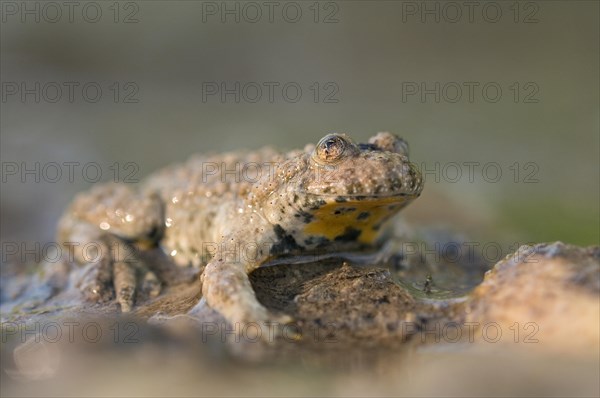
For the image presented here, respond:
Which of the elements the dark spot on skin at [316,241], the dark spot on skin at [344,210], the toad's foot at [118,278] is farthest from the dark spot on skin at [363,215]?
the toad's foot at [118,278]

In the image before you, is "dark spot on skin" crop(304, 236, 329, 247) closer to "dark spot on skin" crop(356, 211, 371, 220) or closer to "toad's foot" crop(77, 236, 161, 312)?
"dark spot on skin" crop(356, 211, 371, 220)

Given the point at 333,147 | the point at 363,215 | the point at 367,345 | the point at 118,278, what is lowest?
the point at 367,345

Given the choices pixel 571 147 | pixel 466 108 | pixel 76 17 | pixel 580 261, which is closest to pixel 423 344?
pixel 580 261

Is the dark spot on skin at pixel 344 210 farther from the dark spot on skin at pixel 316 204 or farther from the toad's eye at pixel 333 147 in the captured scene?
the toad's eye at pixel 333 147

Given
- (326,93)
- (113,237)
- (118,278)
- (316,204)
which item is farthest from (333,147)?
(326,93)

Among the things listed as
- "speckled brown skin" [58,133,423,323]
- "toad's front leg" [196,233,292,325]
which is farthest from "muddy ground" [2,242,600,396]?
"speckled brown skin" [58,133,423,323]

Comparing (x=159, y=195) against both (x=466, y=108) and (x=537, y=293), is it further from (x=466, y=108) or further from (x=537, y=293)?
(x=466, y=108)

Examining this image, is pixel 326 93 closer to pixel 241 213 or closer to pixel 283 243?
pixel 241 213
